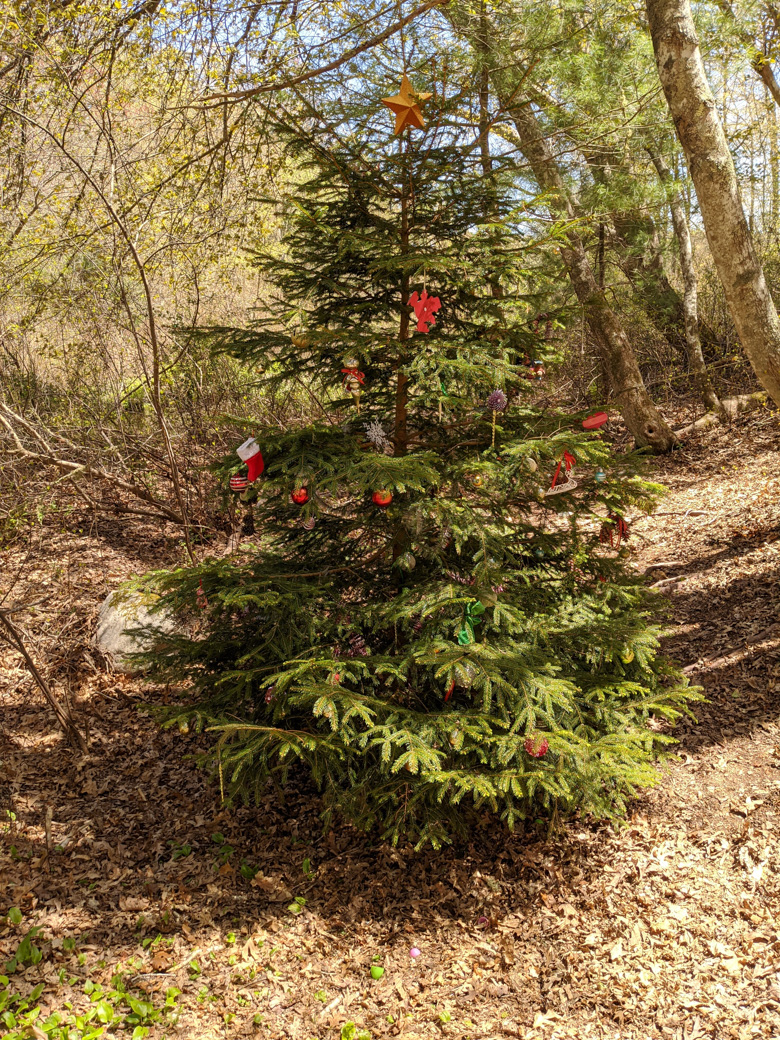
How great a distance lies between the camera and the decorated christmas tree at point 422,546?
9.16 feet

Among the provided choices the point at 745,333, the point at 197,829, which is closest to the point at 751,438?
the point at 745,333

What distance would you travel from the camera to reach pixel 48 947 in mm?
2949

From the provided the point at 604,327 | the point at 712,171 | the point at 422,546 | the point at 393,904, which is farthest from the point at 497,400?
the point at 604,327

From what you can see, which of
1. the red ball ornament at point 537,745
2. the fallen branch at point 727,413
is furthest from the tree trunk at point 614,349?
the red ball ornament at point 537,745

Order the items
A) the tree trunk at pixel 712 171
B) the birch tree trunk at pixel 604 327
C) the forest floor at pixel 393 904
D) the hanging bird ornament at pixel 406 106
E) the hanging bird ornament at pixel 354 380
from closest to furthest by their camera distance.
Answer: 1. the hanging bird ornament at pixel 406 106
2. the forest floor at pixel 393 904
3. the hanging bird ornament at pixel 354 380
4. the tree trunk at pixel 712 171
5. the birch tree trunk at pixel 604 327

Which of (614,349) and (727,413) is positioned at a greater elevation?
(614,349)

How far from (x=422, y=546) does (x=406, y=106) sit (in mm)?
1854

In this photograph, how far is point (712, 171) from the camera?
3.74 m

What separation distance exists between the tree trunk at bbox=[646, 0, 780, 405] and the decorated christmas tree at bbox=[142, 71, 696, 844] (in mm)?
1269

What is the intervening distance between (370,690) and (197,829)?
1434 millimetres

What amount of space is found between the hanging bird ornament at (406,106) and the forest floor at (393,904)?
282 cm

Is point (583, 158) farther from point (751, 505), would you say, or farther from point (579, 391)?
point (751, 505)

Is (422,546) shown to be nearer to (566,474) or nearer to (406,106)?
(566,474)

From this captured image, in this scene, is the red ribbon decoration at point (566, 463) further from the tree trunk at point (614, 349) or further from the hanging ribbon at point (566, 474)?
the tree trunk at point (614, 349)
